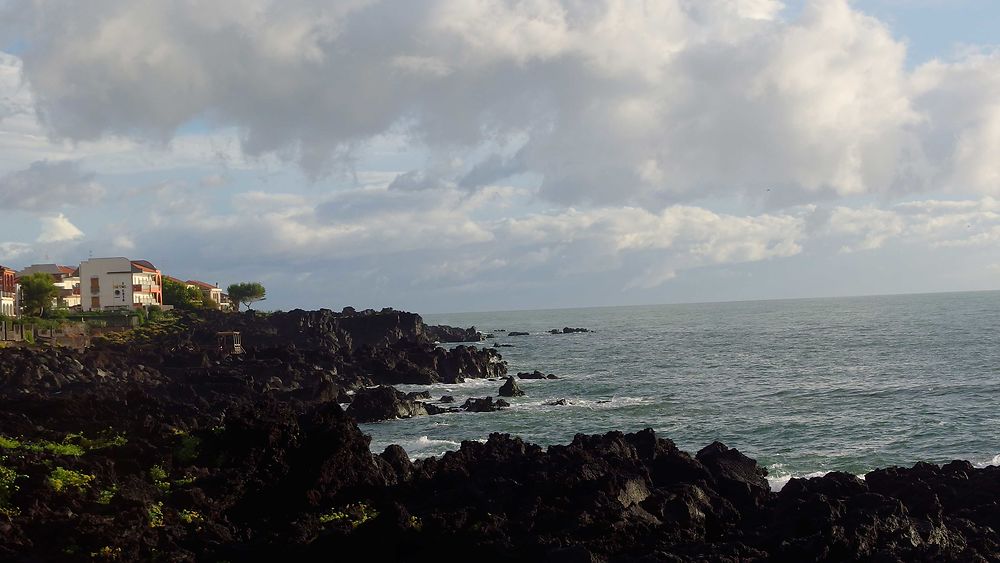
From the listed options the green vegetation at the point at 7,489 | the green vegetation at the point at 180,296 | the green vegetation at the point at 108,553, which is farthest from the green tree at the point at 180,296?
the green vegetation at the point at 108,553

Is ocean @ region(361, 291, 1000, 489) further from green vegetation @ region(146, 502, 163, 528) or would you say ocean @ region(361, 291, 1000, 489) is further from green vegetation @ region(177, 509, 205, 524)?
green vegetation @ region(146, 502, 163, 528)

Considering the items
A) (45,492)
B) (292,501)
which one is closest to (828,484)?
(292,501)

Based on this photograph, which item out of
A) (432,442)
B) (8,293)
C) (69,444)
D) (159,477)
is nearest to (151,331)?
(8,293)

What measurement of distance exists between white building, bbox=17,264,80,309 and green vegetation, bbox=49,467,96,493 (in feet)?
448

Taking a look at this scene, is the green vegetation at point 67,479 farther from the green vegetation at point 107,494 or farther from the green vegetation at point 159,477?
the green vegetation at point 159,477

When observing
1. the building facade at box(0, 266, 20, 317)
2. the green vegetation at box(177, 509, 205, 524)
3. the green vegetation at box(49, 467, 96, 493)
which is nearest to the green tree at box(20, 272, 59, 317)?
the building facade at box(0, 266, 20, 317)

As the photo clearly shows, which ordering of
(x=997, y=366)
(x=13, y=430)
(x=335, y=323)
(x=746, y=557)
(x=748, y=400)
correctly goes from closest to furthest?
(x=746, y=557) → (x=13, y=430) → (x=748, y=400) → (x=997, y=366) → (x=335, y=323)

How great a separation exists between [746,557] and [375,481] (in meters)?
11.7

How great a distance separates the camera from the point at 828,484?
93.4ft

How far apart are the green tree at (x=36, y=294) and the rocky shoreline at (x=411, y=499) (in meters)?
87.2

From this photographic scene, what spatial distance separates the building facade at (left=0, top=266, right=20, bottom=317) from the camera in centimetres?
12950

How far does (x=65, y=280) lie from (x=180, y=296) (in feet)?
57.8

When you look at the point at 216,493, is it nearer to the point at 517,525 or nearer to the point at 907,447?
the point at 517,525

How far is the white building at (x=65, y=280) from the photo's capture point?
160 meters
